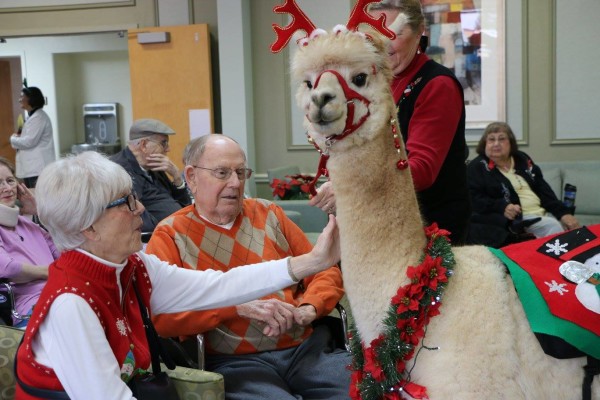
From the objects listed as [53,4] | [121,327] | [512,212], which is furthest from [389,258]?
[53,4]

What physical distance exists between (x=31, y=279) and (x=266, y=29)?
480 centimetres

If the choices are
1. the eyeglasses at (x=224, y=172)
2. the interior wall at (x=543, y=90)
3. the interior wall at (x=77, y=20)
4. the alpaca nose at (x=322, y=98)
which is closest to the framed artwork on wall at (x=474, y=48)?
the interior wall at (x=543, y=90)

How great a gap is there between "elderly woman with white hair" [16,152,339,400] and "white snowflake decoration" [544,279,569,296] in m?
0.49

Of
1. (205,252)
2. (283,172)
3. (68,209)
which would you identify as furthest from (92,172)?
(283,172)

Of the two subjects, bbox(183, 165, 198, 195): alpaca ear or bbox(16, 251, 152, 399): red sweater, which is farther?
bbox(183, 165, 198, 195): alpaca ear

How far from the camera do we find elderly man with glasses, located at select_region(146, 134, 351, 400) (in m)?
1.93

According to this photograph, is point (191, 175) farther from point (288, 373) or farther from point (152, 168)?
point (152, 168)

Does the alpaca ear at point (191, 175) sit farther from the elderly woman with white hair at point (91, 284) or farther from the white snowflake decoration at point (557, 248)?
the white snowflake decoration at point (557, 248)

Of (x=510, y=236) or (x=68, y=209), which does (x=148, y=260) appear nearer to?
(x=68, y=209)

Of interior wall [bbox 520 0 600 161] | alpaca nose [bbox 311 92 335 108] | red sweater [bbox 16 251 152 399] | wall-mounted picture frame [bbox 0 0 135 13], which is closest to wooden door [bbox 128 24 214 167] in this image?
wall-mounted picture frame [bbox 0 0 135 13]

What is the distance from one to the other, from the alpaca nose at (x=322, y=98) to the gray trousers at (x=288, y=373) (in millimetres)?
995

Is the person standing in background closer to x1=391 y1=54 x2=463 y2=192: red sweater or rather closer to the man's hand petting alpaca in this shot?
the man's hand petting alpaca

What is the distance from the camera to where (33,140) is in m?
7.48

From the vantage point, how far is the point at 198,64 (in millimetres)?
6930
